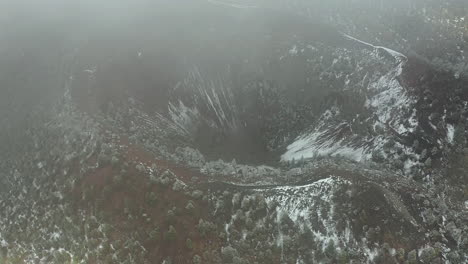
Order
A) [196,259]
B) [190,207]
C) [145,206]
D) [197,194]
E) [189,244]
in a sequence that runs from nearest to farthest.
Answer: [196,259] < [189,244] < [190,207] < [145,206] < [197,194]

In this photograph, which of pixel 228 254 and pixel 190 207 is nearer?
pixel 228 254

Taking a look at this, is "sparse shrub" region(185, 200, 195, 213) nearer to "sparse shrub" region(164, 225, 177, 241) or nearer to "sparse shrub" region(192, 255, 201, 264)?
"sparse shrub" region(164, 225, 177, 241)

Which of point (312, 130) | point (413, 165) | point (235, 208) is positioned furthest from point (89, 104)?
point (413, 165)

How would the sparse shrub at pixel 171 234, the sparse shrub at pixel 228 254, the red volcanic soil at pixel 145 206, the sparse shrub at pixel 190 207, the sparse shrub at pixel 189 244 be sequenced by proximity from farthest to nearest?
the sparse shrub at pixel 190 207
the sparse shrub at pixel 171 234
the red volcanic soil at pixel 145 206
the sparse shrub at pixel 189 244
the sparse shrub at pixel 228 254

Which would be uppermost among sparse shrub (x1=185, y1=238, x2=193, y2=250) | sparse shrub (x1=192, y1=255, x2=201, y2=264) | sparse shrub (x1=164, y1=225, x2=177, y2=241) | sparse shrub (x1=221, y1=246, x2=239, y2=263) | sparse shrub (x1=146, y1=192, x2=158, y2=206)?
sparse shrub (x1=146, y1=192, x2=158, y2=206)

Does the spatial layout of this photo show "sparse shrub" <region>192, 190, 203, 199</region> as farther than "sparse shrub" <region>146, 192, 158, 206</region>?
Yes

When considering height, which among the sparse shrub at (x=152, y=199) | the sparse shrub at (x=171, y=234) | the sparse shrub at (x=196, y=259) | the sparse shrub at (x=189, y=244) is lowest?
the sparse shrub at (x=196, y=259)

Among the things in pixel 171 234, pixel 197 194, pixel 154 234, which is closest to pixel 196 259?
pixel 171 234

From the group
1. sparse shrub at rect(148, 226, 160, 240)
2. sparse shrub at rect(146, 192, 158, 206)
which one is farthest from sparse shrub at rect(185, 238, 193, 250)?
sparse shrub at rect(146, 192, 158, 206)

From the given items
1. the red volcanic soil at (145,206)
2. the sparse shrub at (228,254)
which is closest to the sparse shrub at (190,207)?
the red volcanic soil at (145,206)

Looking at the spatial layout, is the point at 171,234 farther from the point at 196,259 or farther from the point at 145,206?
the point at 145,206

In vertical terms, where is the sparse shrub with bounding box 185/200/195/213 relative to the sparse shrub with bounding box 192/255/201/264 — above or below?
above

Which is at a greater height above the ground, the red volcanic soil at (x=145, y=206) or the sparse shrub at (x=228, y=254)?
the red volcanic soil at (x=145, y=206)

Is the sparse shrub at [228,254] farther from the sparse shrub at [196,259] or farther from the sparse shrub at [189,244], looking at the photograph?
the sparse shrub at [189,244]
